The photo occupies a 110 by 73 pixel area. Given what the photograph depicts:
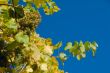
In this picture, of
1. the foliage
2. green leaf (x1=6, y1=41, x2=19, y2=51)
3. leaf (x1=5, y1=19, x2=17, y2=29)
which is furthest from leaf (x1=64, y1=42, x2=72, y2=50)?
leaf (x1=5, y1=19, x2=17, y2=29)

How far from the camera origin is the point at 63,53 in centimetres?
434

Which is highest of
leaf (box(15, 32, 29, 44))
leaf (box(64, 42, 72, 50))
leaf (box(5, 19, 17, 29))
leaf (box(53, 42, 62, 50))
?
leaf (box(64, 42, 72, 50))

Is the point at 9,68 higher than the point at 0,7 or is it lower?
lower

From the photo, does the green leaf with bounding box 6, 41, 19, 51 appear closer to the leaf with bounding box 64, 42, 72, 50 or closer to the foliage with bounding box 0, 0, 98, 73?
the foliage with bounding box 0, 0, 98, 73

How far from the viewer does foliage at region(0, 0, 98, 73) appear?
3.28m

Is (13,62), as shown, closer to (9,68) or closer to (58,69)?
(9,68)

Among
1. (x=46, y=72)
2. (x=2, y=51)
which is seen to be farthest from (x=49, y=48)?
(x=2, y=51)

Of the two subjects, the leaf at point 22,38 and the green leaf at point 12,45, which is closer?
the leaf at point 22,38

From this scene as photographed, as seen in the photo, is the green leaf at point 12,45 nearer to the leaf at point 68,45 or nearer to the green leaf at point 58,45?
the green leaf at point 58,45

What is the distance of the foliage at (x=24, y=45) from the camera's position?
3.28 meters

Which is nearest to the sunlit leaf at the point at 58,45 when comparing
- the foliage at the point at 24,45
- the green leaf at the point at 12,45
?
the foliage at the point at 24,45

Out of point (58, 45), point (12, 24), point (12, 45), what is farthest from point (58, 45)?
point (12, 24)

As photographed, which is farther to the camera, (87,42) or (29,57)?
(87,42)

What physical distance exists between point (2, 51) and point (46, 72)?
52 cm
